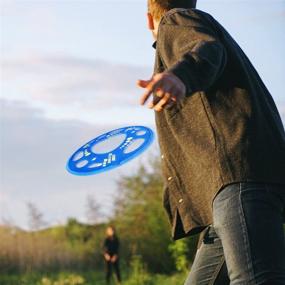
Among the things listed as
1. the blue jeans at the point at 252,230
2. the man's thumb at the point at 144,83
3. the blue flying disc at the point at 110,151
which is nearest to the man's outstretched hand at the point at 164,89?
the man's thumb at the point at 144,83

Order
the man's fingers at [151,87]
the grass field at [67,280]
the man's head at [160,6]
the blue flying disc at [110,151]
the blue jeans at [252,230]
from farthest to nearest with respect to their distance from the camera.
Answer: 1. the grass field at [67,280]
2. the blue flying disc at [110,151]
3. the man's head at [160,6]
4. the blue jeans at [252,230]
5. the man's fingers at [151,87]

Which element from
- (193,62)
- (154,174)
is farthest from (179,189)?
(154,174)

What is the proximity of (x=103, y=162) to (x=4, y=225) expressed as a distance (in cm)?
1542

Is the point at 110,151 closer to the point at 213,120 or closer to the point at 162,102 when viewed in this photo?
the point at 213,120

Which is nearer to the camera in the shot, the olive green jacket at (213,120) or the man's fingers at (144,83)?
the man's fingers at (144,83)

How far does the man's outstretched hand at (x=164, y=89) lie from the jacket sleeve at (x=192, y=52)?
65mm

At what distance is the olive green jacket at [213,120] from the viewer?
3307 mm

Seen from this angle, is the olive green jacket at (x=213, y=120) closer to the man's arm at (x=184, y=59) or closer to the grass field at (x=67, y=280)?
the man's arm at (x=184, y=59)

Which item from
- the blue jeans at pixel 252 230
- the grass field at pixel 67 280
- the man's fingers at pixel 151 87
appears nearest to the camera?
the man's fingers at pixel 151 87

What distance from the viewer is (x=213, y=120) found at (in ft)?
11.1

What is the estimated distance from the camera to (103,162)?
4.52m

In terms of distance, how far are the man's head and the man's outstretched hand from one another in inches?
30.7

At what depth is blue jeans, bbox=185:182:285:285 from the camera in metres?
3.23

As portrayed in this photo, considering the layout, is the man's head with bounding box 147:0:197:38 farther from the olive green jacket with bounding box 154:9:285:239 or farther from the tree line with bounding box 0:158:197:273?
the tree line with bounding box 0:158:197:273
